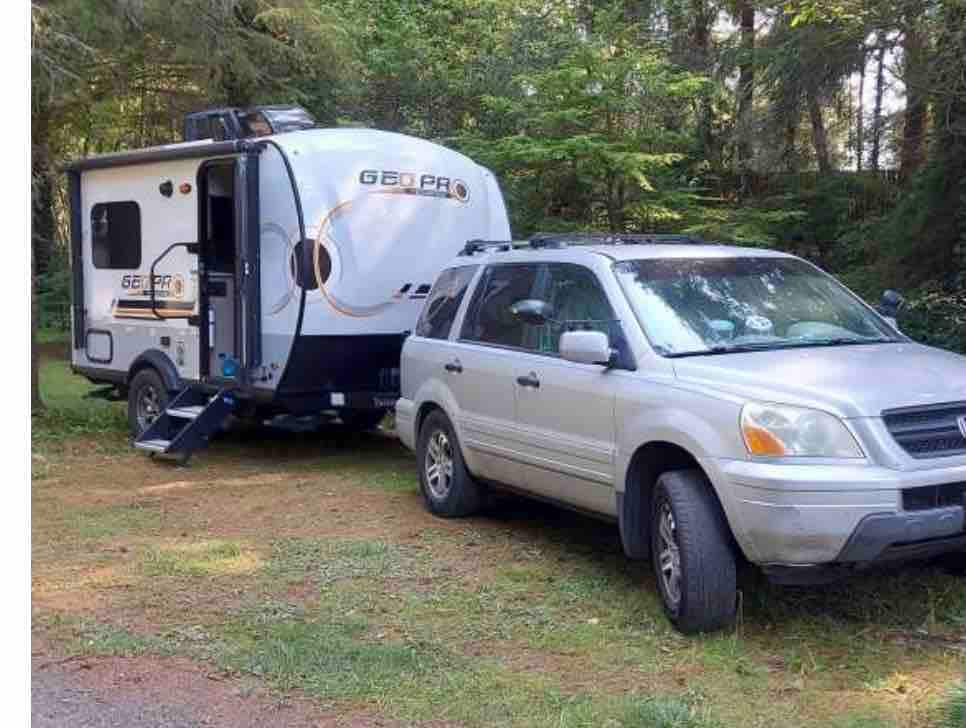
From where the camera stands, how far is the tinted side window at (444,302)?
26.4 ft

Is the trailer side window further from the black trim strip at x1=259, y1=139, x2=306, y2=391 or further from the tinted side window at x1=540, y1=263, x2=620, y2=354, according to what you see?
the tinted side window at x1=540, y1=263, x2=620, y2=354

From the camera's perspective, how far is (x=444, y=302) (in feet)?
27.2

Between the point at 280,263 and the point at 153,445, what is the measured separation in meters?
2.04

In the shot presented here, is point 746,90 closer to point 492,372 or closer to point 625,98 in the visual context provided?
point 625,98

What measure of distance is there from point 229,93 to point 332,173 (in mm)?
6149

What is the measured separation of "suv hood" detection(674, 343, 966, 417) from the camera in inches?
199

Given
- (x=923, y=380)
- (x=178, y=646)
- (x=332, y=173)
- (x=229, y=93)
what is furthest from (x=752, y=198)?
(x=178, y=646)

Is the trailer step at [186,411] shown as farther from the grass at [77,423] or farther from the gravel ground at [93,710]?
the gravel ground at [93,710]

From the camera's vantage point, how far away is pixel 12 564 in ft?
9.96

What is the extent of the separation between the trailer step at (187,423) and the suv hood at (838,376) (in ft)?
18.2

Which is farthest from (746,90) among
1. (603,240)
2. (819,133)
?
(603,240)

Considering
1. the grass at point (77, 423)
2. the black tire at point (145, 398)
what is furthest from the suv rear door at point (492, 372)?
the grass at point (77, 423)

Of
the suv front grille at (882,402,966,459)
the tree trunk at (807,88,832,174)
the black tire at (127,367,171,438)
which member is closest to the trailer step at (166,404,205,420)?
the black tire at (127,367,171,438)

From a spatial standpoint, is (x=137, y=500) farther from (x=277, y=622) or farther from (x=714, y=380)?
(x=714, y=380)
